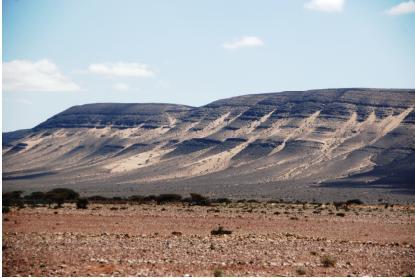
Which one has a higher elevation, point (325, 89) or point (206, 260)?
point (325, 89)

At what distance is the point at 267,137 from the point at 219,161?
16.1m

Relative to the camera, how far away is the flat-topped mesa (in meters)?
171

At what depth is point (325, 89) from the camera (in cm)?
16088

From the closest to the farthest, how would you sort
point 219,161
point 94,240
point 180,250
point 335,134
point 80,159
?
point 180,250
point 94,240
point 219,161
point 335,134
point 80,159

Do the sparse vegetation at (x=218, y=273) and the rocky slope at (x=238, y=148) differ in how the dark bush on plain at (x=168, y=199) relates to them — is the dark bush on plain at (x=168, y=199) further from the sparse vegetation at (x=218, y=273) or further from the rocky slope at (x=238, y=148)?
the sparse vegetation at (x=218, y=273)

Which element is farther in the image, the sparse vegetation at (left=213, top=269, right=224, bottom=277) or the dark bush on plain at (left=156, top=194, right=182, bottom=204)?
the dark bush on plain at (left=156, top=194, right=182, bottom=204)

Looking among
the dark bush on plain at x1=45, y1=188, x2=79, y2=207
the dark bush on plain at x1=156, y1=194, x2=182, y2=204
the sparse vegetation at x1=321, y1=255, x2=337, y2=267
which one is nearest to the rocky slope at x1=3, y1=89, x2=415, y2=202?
the dark bush on plain at x1=156, y1=194, x2=182, y2=204

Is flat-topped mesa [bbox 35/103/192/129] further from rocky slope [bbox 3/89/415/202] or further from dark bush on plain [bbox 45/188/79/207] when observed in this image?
dark bush on plain [bbox 45/188/79/207]

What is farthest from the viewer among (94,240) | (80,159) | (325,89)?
(325,89)

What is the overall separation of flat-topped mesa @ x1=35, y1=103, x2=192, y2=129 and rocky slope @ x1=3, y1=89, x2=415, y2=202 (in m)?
0.40

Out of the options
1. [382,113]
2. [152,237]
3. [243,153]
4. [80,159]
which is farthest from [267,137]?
[152,237]

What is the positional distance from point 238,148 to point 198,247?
11040 cm

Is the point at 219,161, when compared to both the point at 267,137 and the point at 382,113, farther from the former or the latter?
the point at 382,113

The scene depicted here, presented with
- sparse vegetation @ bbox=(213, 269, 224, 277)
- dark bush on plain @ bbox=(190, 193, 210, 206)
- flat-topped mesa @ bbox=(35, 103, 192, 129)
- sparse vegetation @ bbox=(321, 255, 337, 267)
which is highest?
flat-topped mesa @ bbox=(35, 103, 192, 129)
